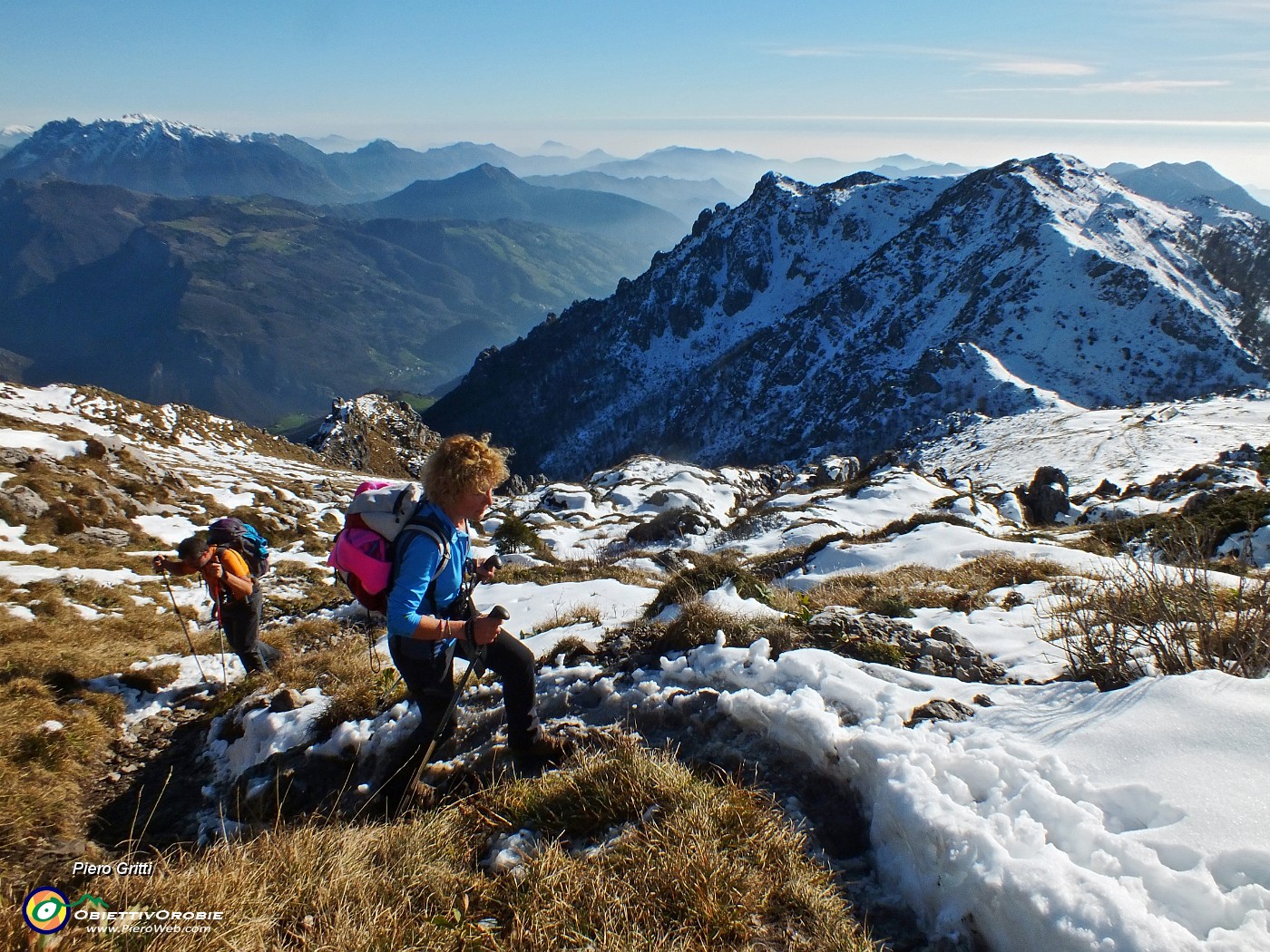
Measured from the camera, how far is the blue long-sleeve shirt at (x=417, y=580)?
4.08 m

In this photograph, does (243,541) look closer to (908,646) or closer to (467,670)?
(467,670)

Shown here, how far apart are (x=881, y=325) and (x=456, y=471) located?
121285 millimetres

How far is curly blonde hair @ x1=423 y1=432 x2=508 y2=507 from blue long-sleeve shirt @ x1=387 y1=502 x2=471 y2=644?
139 millimetres

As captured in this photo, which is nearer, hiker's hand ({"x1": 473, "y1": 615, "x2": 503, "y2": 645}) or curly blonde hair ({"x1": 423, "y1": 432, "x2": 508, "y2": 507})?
hiker's hand ({"x1": 473, "y1": 615, "x2": 503, "y2": 645})

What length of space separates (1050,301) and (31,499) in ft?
355

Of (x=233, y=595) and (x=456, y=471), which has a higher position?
(x=456, y=471)

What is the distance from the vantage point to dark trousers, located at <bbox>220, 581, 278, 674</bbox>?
7.89 meters

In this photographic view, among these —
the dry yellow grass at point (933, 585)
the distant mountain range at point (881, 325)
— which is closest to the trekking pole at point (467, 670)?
the dry yellow grass at point (933, 585)

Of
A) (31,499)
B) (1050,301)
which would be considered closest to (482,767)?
(31,499)

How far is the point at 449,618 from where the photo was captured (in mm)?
4582

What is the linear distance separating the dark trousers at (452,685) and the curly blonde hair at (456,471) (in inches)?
41.7

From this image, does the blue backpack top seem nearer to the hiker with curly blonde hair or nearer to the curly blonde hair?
the hiker with curly blonde hair

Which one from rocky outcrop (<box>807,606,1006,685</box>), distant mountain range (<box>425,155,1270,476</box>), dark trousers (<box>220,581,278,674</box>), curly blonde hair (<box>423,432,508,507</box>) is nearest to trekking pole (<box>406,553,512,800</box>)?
curly blonde hair (<box>423,432,508,507</box>)

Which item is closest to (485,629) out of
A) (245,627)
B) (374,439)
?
(245,627)
